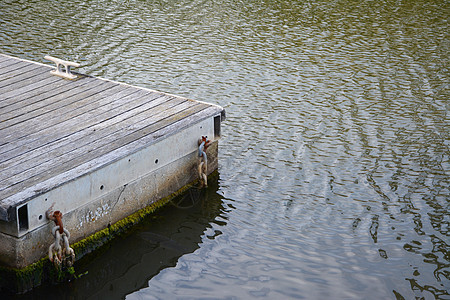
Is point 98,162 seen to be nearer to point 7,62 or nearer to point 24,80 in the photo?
point 24,80

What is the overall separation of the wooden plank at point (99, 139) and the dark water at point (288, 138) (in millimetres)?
1100

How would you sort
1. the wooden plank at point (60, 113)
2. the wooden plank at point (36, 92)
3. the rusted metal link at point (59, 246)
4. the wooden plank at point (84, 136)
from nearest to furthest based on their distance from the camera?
the rusted metal link at point (59, 246), the wooden plank at point (84, 136), the wooden plank at point (60, 113), the wooden plank at point (36, 92)

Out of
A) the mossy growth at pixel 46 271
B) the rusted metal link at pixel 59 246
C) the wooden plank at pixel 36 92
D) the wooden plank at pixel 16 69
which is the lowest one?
the mossy growth at pixel 46 271

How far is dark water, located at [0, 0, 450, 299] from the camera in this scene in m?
7.13

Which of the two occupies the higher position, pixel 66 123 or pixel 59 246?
pixel 66 123

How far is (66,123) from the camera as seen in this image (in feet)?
26.9

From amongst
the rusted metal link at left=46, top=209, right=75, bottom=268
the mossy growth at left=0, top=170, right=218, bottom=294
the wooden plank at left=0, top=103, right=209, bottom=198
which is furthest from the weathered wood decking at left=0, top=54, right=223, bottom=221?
the mossy growth at left=0, top=170, right=218, bottom=294

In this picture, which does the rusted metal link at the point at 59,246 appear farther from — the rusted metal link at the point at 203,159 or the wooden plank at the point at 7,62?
the wooden plank at the point at 7,62

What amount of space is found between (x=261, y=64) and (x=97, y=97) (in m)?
5.21

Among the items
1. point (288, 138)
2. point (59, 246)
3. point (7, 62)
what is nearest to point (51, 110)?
point (7, 62)

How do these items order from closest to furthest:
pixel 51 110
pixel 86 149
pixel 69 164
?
pixel 69 164
pixel 86 149
pixel 51 110

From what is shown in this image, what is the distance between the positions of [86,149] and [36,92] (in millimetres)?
2158

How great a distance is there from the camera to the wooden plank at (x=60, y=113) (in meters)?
7.91

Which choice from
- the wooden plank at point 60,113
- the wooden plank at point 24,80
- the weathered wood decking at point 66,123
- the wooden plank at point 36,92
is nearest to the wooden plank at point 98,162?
the weathered wood decking at point 66,123
